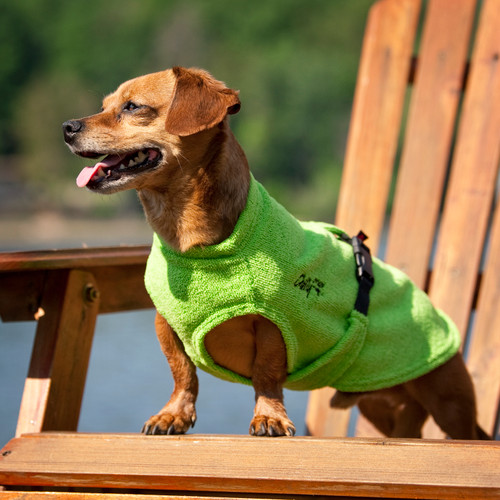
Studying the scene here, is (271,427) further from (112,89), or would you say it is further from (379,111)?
(112,89)

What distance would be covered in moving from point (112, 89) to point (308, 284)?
3009cm

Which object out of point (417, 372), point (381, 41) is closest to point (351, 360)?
point (417, 372)

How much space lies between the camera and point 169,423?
2.31 m

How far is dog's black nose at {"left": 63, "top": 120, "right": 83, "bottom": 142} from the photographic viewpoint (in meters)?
2.35

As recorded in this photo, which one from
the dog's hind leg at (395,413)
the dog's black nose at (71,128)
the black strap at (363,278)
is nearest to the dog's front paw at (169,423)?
the black strap at (363,278)

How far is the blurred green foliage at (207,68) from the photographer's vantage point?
33906 millimetres

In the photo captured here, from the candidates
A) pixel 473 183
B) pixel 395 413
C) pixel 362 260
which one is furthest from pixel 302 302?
pixel 473 183

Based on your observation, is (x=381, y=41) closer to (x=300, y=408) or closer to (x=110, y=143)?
(x=110, y=143)

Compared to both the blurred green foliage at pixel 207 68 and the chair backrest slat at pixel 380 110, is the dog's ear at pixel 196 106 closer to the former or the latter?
the chair backrest slat at pixel 380 110

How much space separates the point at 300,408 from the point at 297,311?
8.11 feet

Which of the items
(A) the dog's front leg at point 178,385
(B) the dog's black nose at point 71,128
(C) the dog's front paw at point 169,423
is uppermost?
(B) the dog's black nose at point 71,128

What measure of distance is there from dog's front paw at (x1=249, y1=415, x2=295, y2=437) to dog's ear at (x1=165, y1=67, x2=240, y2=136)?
83 centimetres

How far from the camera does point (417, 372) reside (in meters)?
Result: 2.63

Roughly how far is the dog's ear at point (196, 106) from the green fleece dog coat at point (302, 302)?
0.25 metres
